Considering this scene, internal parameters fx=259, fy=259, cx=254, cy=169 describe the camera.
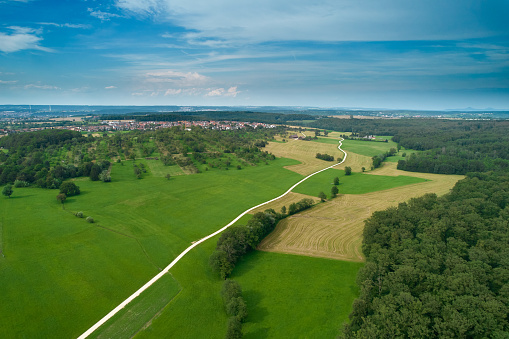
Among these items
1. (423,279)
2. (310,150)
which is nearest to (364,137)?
(310,150)

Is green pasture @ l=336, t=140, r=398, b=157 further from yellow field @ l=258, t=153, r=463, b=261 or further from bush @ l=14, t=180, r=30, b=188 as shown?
bush @ l=14, t=180, r=30, b=188

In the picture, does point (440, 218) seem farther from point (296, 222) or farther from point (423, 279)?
point (296, 222)

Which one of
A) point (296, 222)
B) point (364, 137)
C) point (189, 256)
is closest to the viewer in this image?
point (189, 256)

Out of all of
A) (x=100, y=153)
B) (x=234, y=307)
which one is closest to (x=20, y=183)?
(x=100, y=153)

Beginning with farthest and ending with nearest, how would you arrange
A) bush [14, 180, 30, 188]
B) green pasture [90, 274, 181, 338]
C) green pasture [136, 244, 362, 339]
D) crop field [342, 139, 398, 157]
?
crop field [342, 139, 398, 157] < bush [14, 180, 30, 188] < green pasture [136, 244, 362, 339] < green pasture [90, 274, 181, 338]

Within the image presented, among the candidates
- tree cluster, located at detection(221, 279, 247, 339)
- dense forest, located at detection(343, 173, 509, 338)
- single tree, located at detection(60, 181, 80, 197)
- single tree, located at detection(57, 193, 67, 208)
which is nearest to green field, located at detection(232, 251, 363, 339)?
tree cluster, located at detection(221, 279, 247, 339)

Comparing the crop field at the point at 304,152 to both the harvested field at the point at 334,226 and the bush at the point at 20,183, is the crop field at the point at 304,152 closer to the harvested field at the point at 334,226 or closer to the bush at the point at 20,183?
the harvested field at the point at 334,226

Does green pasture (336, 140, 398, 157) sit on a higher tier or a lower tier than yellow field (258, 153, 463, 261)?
higher
